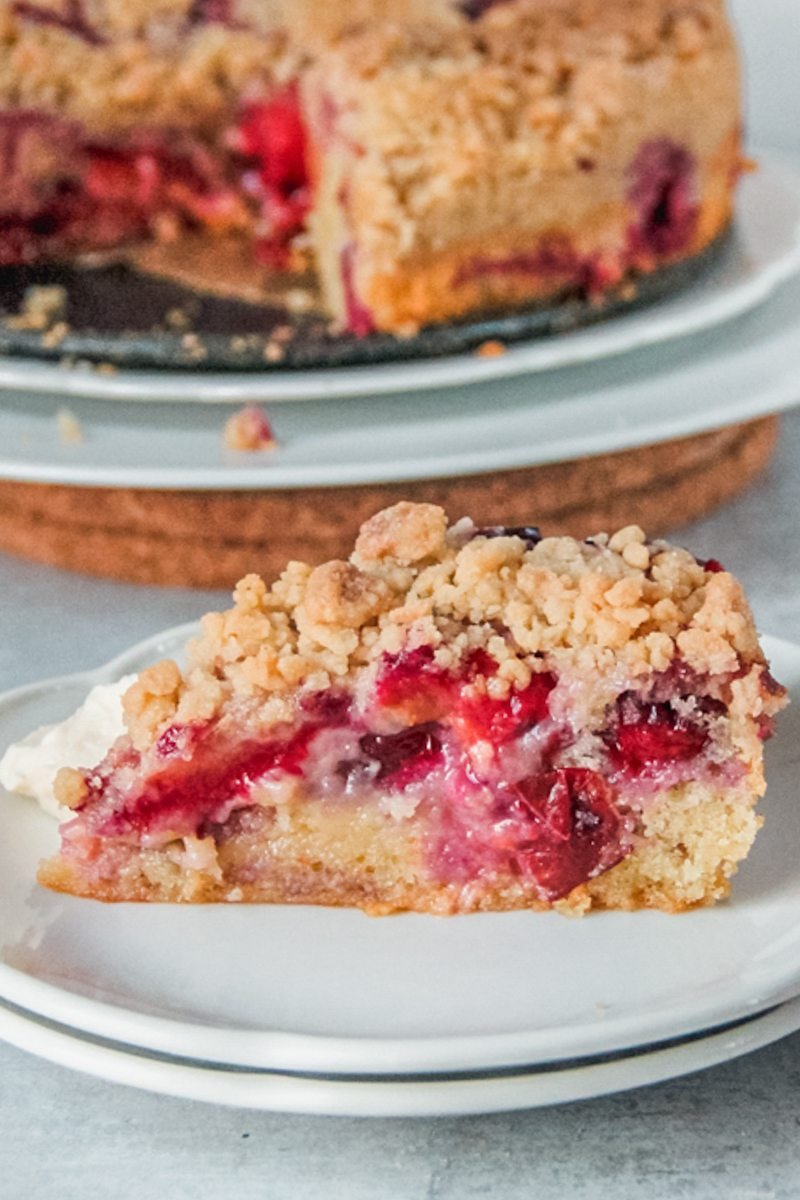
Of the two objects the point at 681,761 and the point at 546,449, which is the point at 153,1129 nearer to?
the point at 681,761

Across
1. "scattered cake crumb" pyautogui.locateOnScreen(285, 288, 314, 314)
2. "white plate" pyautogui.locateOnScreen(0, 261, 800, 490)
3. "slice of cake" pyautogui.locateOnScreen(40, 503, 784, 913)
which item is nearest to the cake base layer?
"slice of cake" pyautogui.locateOnScreen(40, 503, 784, 913)

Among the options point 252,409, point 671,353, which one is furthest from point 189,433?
point 671,353

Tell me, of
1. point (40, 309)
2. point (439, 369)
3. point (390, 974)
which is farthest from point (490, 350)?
point (390, 974)

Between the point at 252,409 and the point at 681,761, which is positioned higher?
the point at 681,761

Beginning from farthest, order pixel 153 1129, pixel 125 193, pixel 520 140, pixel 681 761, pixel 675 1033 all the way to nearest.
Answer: pixel 125 193 → pixel 520 140 → pixel 681 761 → pixel 153 1129 → pixel 675 1033

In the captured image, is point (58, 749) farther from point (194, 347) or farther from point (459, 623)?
point (194, 347)

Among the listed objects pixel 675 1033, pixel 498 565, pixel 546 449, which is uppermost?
pixel 498 565

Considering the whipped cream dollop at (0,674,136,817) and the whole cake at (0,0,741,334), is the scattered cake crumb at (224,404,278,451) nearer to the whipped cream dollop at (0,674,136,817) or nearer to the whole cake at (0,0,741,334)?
the whole cake at (0,0,741,334)
